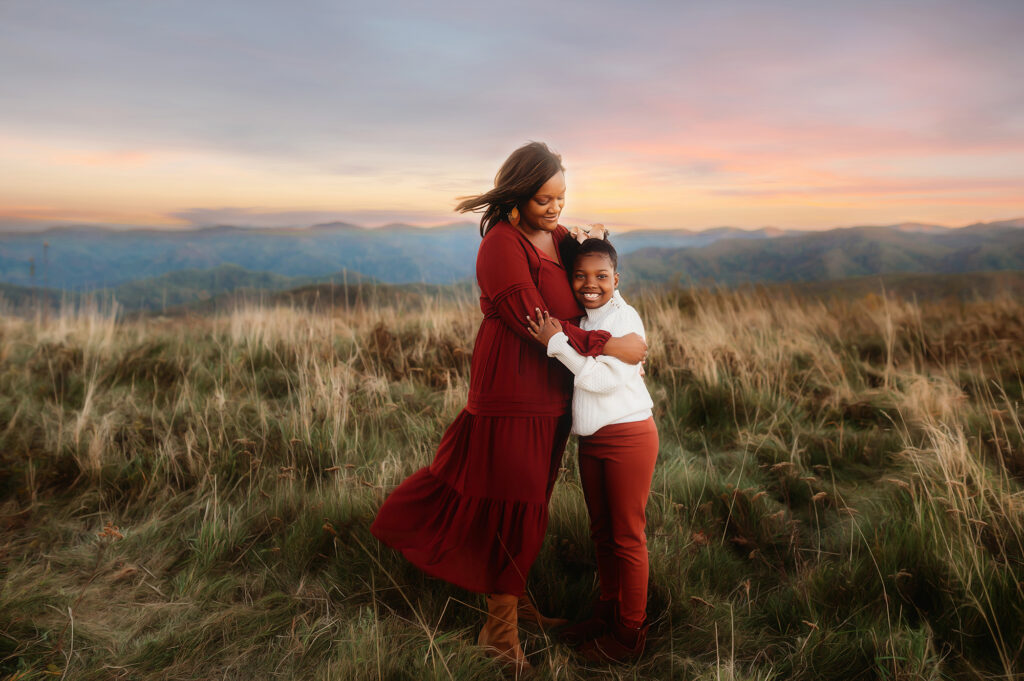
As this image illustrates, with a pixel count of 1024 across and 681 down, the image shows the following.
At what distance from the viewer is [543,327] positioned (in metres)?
2.42

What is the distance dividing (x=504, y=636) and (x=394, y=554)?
0.84 meters

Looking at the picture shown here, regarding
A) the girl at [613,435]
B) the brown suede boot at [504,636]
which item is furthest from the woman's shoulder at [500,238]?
the brown suede boot at [504,636]

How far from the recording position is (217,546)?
343 centimetres

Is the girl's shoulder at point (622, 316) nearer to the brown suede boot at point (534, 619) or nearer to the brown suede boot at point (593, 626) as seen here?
the brown suede boot at point (593, 626)

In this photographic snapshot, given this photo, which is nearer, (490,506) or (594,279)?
(594,279)

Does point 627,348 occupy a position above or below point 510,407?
above

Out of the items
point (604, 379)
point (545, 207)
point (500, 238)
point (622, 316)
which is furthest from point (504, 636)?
point (545, 207)

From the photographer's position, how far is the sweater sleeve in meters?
2.36

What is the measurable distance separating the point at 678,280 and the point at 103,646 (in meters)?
9.03

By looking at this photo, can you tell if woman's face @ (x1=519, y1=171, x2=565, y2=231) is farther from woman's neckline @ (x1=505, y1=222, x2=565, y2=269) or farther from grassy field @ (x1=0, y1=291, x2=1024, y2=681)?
grassy field @ (x1=0, y1=291, x2=1024, y2=681)

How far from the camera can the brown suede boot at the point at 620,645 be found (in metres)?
2.62

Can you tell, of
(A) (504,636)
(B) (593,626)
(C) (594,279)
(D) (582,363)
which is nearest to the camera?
(D) (582,363)

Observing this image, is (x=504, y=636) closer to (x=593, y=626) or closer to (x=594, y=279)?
(x=593, y=626)

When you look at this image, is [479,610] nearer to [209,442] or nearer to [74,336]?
[209,442]
